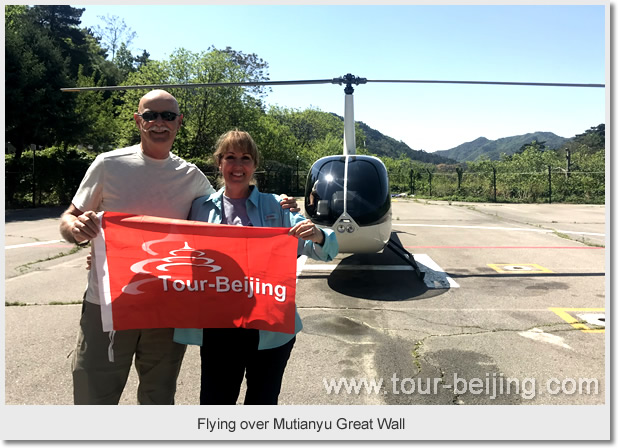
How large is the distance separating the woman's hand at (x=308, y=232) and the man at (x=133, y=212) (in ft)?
0.69

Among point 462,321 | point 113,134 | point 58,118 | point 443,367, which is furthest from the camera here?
point 113,134

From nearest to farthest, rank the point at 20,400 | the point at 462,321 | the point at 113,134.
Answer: the point at 20,400
the point at 462,321
the point at 113,134

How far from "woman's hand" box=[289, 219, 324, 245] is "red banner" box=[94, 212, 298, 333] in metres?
0.10

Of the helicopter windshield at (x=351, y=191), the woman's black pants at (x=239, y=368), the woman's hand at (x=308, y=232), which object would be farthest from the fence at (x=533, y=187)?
the woman's black pants at (x=239, y=368)

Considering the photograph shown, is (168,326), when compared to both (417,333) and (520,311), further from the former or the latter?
(520,311)

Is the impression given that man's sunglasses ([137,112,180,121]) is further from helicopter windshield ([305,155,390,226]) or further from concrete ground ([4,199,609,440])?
helicopter windshield ([305,155,390,226])

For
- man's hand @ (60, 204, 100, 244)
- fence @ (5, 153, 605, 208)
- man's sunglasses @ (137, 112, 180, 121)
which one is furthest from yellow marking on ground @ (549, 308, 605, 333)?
fence @ (5, 153, 605, 208)

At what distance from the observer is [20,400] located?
2980 mm

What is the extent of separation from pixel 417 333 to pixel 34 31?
2319 centimetres

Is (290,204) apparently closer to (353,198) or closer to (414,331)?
(414,331)

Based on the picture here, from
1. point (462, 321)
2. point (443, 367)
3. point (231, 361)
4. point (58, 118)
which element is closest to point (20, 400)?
point (231, 361)

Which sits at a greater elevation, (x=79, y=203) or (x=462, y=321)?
(x=79, y=203)

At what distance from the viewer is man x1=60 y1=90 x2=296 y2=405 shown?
2123 mm

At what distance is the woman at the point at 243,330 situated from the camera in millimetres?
2094
